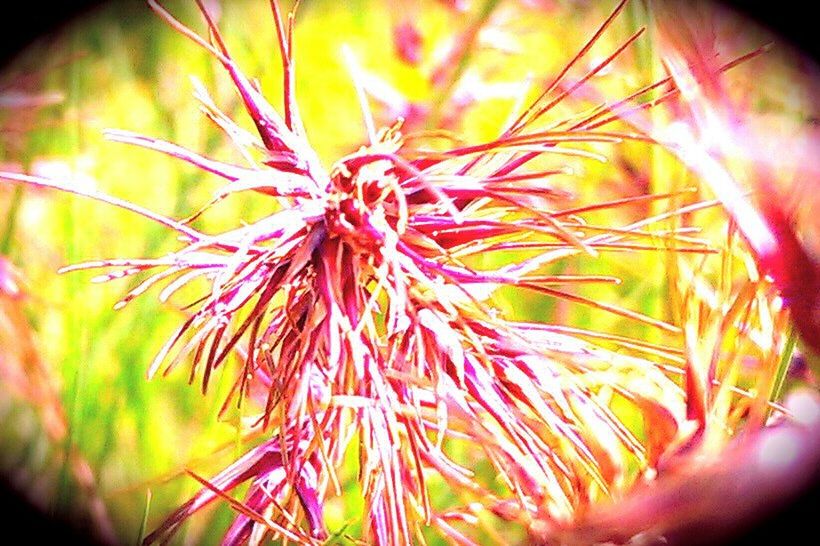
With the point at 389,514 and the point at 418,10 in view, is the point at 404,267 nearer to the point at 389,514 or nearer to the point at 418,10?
the point at 389,514

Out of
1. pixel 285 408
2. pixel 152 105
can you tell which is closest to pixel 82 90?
pixel 152 105

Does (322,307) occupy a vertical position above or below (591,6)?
below

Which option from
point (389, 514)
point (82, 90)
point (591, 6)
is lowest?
point (389, 514)

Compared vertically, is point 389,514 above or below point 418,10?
below

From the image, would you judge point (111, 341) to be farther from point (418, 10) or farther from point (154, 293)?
point (418, 10)

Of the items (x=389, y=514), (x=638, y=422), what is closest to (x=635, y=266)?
(x=638, y=422)

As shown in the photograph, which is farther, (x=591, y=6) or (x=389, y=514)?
(x=591, y=6)
